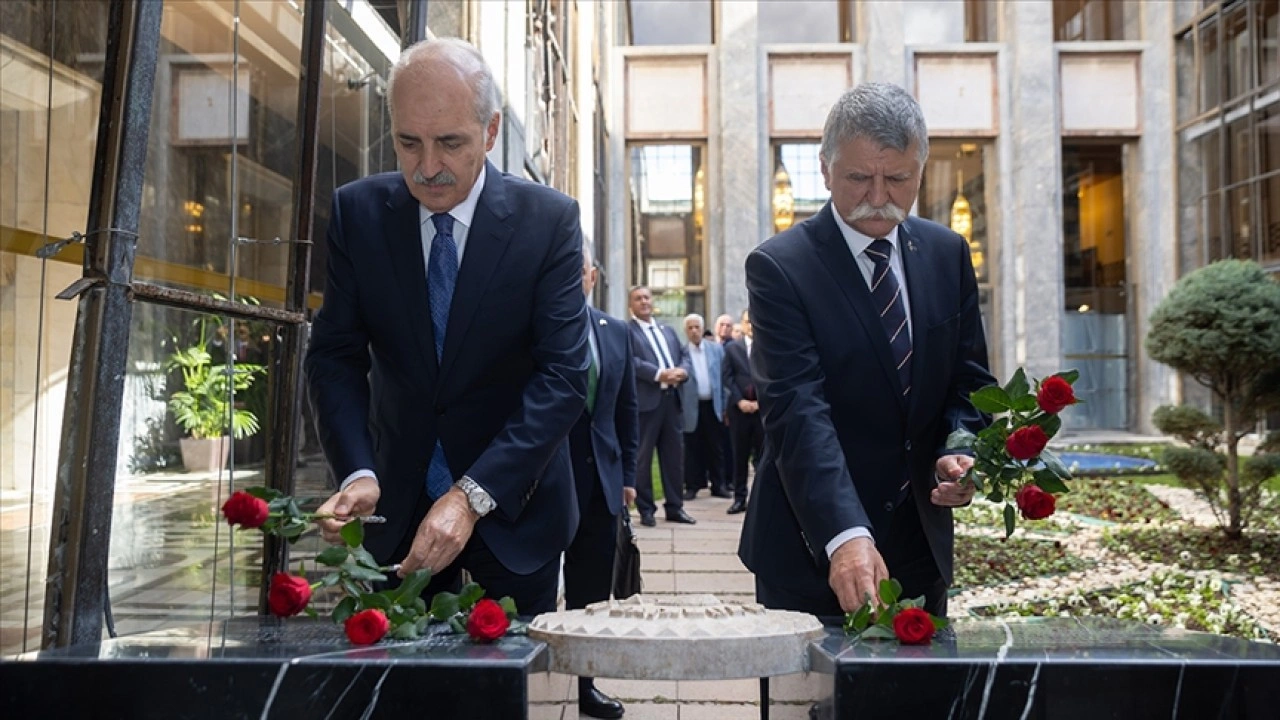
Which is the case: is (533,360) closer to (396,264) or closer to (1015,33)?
(396,264)

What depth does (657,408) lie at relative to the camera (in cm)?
1012

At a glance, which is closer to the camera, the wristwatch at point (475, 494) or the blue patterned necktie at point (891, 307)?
the wristwatch at point (475, 494)

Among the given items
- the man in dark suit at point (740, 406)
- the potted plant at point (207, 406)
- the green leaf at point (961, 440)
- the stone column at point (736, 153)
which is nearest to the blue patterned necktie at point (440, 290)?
the green leaf at point (961, 440)

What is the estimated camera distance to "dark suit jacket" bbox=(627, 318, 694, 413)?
9.96 m

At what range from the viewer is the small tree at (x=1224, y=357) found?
8430 mm

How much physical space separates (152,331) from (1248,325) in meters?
7.40

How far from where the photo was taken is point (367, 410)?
2.68 metres

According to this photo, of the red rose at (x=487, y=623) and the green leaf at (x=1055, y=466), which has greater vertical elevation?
the green leaf at (x=1055, y=466)

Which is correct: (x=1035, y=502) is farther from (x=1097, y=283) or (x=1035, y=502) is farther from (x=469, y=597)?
(x=1097, y=283)

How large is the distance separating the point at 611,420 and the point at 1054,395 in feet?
11.6

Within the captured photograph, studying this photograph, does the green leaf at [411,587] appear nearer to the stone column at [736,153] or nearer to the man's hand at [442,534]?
the man's hand at [442,534]

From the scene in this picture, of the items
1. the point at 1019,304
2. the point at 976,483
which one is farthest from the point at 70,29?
the point at 1019,304

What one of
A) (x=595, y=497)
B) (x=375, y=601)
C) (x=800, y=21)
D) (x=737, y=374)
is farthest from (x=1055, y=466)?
(x=800, y=21)

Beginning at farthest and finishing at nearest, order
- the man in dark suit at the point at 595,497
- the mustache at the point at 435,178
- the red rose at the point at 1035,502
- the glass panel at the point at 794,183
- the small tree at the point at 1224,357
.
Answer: the glass panel at the point at 794,183
the small tree at the point at 1224,357
the man in dark suit at the point at 595,497
the mustache at the point at 435,178
the red rose at the point at 1035,502
